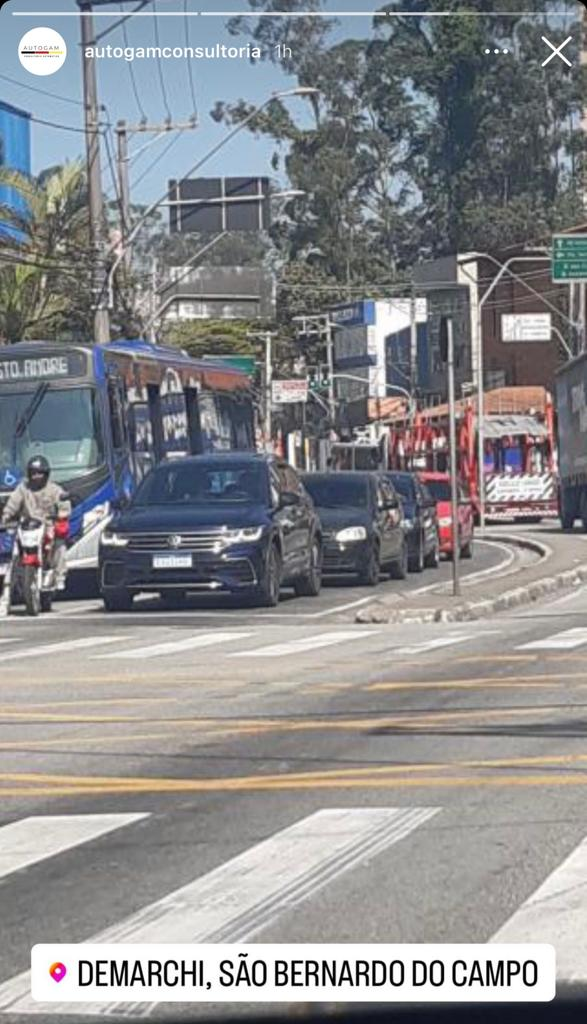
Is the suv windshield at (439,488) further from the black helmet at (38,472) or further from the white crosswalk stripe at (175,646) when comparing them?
the white crosswalk stripe at (175,646)

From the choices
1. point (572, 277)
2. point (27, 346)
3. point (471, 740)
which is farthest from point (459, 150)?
point (471, 740)

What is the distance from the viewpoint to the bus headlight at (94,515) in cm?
2784

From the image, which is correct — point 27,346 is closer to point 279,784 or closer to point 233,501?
point 233,501

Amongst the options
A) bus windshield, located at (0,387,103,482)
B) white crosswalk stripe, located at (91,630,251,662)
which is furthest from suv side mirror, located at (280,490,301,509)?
white crosswalk stripe, located at (91,630,251,662)

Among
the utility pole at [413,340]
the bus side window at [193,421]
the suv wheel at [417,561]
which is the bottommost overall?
the suv wheel at [417,561]

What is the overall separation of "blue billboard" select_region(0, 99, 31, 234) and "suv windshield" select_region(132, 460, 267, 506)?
17841 millimetres

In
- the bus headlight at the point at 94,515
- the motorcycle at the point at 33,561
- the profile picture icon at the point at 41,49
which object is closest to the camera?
the profile picture icon at the point at 41,49

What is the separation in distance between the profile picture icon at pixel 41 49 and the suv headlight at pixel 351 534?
7197 mm

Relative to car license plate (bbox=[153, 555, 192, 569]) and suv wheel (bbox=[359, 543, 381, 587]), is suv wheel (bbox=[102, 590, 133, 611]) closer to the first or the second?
car license plate (bbox=[153, 555, 192, 569])

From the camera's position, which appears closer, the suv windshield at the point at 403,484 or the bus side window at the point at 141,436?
the bus side window at the point at 141,436

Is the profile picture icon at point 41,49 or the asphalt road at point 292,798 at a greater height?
the profile picture icon at point 41,49

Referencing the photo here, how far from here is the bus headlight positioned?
27844 mm

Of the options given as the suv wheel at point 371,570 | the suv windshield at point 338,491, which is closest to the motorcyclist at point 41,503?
the suv wheel at point 371,570

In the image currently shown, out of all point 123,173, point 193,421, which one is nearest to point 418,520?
point 193,421
